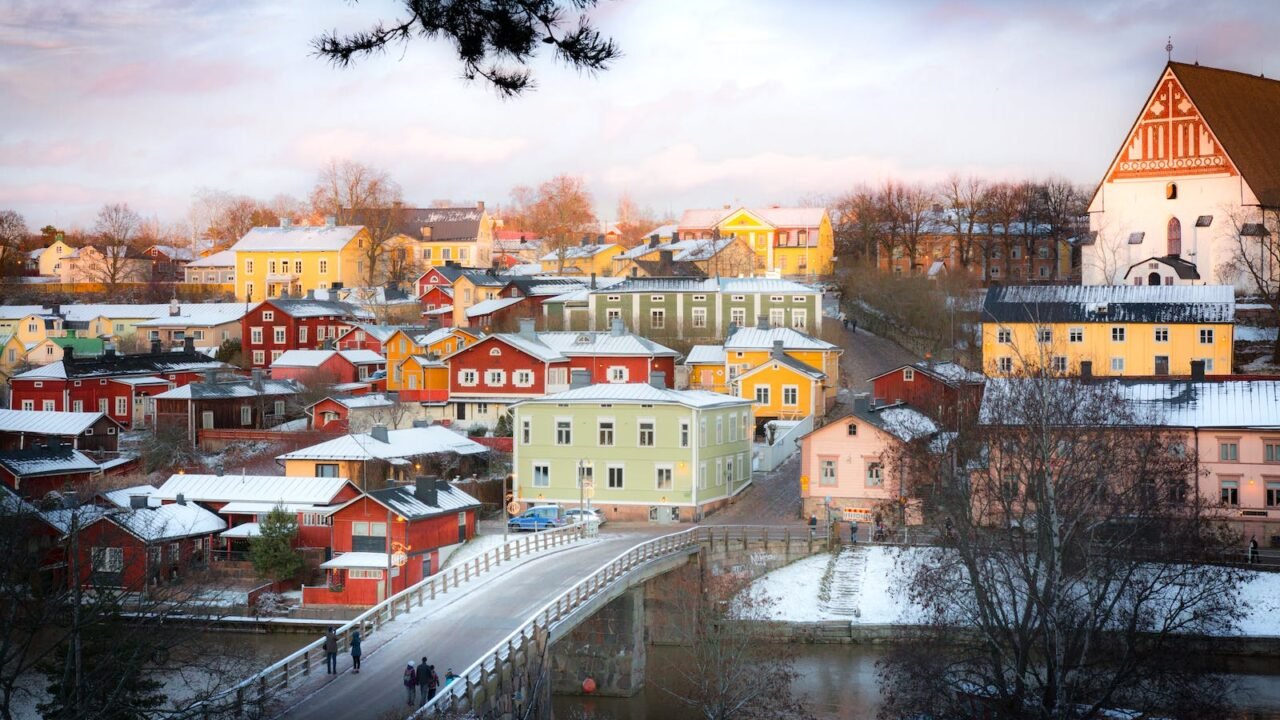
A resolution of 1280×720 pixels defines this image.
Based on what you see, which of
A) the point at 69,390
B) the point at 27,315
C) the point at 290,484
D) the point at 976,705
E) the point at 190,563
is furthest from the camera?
the point at 27,315

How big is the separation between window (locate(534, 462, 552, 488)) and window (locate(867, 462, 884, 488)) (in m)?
10.2

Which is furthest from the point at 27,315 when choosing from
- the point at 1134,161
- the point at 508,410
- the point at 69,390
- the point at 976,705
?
Answer: the point at 976,705

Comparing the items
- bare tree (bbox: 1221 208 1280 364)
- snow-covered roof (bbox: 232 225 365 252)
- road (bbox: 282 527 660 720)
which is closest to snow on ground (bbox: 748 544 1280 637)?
road (bbox: 282 527 660 720)

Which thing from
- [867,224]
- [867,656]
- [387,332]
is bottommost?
[867,656]

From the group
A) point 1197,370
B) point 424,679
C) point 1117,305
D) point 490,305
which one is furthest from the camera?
point 490,305

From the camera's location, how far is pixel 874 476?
45.6 m

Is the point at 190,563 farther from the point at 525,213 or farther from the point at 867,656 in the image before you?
the point at 525,213

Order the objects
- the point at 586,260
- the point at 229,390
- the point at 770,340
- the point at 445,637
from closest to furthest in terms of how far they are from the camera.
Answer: the point at 445,637 < the point at 770,340 < the point at 229,390 < the point at 586,260

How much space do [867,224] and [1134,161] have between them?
2014 cm

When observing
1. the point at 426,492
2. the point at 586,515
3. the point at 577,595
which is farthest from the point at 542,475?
the point at 577,595

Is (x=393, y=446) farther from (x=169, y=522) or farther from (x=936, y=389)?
(x=936, y=389)

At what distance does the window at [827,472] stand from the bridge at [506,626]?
282 centimetres

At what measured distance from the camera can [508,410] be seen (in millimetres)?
56969

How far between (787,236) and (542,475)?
40.9 meters
